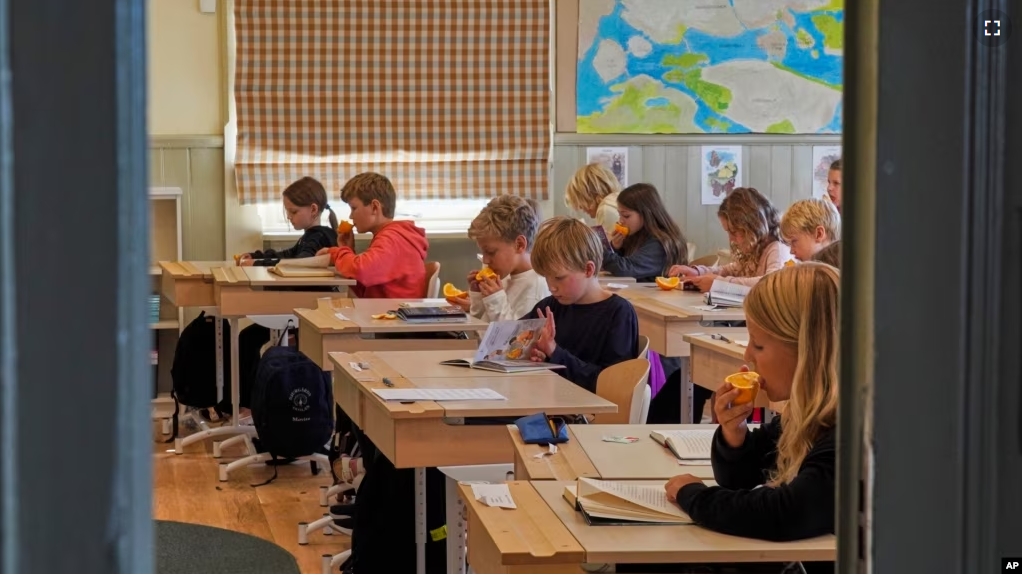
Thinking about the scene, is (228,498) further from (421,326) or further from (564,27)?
(564,27)

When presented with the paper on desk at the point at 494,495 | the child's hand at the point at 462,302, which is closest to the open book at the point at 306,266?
the child's hand at the point at 462,302

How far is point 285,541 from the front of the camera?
16.1 ft

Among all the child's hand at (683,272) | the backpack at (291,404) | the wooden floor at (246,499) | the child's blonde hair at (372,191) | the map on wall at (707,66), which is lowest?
the wooden floor at (246,499)

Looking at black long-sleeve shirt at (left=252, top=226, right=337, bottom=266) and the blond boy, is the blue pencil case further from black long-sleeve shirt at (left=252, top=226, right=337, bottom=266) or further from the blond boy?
black long-sleeve shirt at (left=252, top=226, right=337, bottom=266)

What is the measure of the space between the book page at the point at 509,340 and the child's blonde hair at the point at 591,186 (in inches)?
147

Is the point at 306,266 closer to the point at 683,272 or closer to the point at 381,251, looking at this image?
the point at 381,251

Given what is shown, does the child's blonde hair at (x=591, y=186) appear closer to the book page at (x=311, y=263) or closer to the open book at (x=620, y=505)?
the book page at (x=311, y=263)

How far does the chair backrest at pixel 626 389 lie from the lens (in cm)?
356

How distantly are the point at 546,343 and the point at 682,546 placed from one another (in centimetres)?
212

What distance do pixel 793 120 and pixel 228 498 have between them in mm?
4999

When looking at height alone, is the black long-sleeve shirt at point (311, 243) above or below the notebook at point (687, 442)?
above

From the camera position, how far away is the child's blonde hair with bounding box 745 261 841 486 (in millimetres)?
2262

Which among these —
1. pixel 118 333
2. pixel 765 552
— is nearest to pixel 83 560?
pixel 118 333

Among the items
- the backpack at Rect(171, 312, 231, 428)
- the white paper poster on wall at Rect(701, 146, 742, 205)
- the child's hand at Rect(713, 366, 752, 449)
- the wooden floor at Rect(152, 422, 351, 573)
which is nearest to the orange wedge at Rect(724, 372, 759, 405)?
the child's hand at Rect(713, 366, 752, 449)
